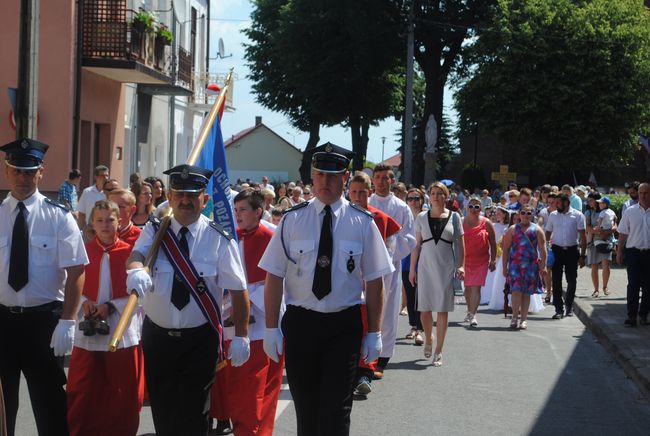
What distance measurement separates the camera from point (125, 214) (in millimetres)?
8250

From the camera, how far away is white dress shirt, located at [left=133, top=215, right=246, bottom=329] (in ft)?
19.1

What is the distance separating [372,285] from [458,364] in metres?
5.58

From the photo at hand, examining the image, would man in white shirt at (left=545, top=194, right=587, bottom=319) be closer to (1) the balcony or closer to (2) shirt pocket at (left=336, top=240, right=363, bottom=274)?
(2) shirt pocket at (left=336, top=240, right=363, bottom=274)

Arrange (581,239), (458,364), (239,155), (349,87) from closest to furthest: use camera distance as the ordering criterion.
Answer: (458,364) → (581,239) → (349,87) → (239,155)

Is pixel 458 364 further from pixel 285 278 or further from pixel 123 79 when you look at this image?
pixel 123 79

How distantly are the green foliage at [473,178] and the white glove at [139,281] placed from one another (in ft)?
215

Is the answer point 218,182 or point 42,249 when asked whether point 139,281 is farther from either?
point 218,182

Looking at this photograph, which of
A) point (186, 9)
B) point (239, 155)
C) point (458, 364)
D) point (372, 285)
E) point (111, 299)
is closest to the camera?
point (372, 285)

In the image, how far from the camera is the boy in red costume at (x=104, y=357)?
7.20m

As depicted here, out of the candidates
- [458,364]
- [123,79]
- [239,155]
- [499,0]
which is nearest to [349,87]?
[499,0]

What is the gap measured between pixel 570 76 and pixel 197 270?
1822 inches

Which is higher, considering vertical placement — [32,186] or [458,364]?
[32,186]

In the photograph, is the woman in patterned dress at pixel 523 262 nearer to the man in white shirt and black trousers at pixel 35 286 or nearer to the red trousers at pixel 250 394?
the red trousers at pixel 250 394

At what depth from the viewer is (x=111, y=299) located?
7359 mm
